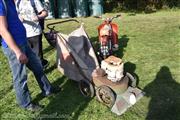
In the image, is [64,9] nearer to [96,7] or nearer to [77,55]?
[96,7]

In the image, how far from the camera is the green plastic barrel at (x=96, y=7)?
1330 centimetres

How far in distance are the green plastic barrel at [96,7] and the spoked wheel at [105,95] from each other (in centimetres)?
788

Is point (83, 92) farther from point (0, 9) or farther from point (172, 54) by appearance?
point (172, 54)

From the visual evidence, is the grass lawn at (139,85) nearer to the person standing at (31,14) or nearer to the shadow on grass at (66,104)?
the shadow on grass at (66,104)

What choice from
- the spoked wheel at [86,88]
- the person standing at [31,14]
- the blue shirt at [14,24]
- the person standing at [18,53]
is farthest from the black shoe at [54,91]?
the blue shirt at [14,24]

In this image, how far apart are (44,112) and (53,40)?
2286mm

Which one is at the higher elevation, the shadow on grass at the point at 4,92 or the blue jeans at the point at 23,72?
the blue jeans at the point at 23,72

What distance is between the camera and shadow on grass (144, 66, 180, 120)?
5.51 meters

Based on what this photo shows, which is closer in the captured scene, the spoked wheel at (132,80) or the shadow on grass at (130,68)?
the spoked wheel at (132,80)

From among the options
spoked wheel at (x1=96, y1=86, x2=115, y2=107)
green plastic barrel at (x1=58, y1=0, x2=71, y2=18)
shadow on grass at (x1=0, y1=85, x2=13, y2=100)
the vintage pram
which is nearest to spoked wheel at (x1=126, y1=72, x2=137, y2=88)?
the vintage pram

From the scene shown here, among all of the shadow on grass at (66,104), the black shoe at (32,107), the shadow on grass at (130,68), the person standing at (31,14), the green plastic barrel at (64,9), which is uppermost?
the person standing at (31,14)

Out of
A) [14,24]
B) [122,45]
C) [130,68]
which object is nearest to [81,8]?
[122,45]

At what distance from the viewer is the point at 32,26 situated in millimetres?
6422

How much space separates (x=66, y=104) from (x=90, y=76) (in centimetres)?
69
